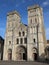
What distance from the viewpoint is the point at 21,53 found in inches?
1807

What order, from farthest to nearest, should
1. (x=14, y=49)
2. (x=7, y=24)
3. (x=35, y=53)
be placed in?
1. (x=7, y=24)
2. (x=14, y=49)
3. (x=35, y=53)

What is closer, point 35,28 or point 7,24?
point 35,28

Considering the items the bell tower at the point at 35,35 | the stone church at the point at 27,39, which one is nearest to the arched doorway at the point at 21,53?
the stone church at the point at 27,39

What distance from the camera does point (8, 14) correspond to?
171 feet

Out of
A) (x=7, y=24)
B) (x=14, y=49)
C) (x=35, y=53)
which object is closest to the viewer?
(x=35, y=53)

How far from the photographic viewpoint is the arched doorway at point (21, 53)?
149 ft

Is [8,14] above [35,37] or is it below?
above

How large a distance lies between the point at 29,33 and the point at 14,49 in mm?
7688

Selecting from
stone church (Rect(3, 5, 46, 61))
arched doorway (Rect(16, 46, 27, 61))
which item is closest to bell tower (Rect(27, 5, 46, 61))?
stone church (Rect(3, 5, 46, 61))

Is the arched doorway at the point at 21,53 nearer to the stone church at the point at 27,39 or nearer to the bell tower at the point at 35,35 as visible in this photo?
the stone church at the point at 27,39

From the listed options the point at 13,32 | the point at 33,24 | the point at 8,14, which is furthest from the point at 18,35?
the point at 8,14

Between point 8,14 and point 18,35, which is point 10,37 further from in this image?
point 8,14

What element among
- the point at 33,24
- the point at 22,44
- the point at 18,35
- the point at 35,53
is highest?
the point at 33,24

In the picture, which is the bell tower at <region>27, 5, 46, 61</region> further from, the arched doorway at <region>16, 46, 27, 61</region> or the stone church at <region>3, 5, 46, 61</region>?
the arched doorway at <region>16, 46, 27, 61</region>
